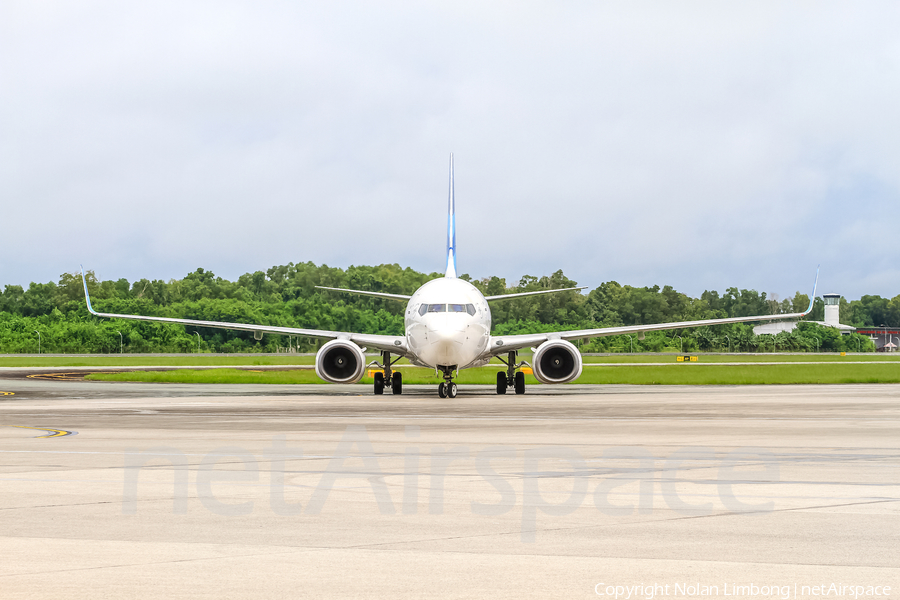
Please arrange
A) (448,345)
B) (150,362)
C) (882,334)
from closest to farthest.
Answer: (448,345), (150,362), (882,334)

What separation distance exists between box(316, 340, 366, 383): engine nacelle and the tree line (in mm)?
27636

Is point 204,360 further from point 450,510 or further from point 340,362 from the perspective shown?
point 450,510

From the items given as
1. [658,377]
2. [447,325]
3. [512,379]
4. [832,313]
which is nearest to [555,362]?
[512,379]

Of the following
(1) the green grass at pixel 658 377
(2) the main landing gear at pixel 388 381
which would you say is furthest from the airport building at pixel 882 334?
(2) the main landing gear at pixel 388 381

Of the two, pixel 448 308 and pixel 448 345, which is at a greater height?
pixel 448 308

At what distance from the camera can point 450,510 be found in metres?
8.02

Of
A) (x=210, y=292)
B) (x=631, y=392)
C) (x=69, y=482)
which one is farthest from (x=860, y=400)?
(x=210, y=292)

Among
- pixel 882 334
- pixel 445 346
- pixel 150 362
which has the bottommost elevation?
pixel 150 362

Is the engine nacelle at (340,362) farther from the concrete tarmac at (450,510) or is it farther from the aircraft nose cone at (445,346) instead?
the concrete tarmac at (450,510)

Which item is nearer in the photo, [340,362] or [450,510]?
[450,510]

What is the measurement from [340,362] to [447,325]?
4989 mm

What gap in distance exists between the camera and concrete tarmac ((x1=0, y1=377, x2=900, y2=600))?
222 inches

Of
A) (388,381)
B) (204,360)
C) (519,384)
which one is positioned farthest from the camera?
(204,360)

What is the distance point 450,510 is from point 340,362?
23.9 m
